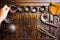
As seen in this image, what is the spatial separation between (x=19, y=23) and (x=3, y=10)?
0.60 feet

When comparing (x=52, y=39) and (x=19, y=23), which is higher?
(x=19, y=23)

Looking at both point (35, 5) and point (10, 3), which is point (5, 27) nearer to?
point (10, 3)

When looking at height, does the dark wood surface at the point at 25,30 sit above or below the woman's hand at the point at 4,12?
below

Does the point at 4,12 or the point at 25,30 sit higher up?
the point at 4,12

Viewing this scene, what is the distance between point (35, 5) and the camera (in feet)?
4.50

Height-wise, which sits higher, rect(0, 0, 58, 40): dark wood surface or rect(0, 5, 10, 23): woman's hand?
rect(0, 5, 10, 23): woman's hand

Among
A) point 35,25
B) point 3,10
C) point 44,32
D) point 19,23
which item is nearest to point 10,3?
point 3,10

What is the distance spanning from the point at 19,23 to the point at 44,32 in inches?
9.4

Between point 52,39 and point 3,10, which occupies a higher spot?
point 3,10

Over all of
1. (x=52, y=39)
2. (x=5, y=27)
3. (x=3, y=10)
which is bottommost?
(x=52, y=39)

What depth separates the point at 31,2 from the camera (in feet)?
4.52

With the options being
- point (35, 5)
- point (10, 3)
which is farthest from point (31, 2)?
point (10, 3)

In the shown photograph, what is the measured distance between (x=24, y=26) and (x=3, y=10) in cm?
24

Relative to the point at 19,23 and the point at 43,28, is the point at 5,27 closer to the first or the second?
the point at 19,23
